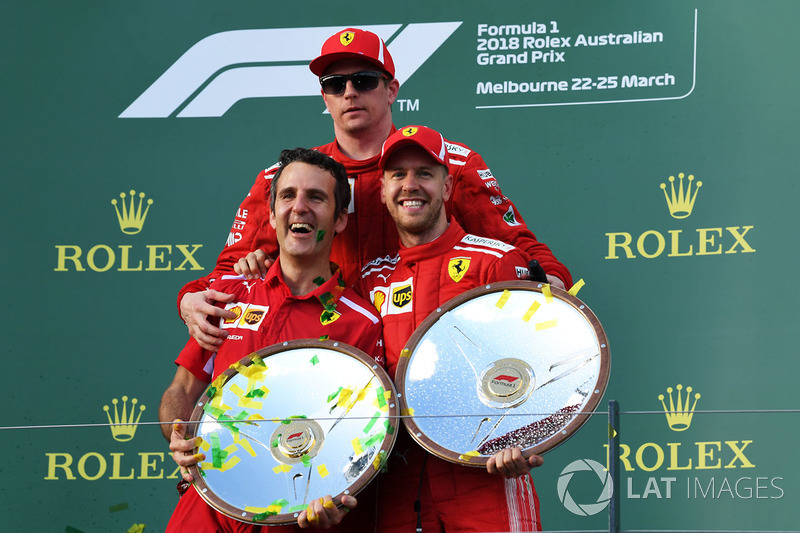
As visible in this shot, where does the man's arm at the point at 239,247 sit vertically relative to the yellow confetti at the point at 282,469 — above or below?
above

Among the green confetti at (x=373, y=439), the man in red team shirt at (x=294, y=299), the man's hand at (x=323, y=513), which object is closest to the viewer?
the man's hand at (x=323, y=513)

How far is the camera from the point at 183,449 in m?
2.38

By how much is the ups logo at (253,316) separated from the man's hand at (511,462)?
690 mm

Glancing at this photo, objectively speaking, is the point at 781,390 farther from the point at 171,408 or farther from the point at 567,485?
the point at 171,408

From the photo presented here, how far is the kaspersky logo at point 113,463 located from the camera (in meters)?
2.48

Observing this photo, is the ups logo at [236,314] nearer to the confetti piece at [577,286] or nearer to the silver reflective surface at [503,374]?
the silver reflective surface at [503,374]

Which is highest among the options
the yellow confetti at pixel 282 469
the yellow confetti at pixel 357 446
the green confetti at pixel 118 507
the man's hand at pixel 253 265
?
the man's hand at pixel 253 265

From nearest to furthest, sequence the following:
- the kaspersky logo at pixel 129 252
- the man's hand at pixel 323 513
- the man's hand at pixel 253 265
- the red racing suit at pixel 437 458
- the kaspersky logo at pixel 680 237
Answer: the man's hand at pixel 323 513
the red racing suit at pixel 437 458
the man's hand at pixel 253 265
the kaspersky logo at pixel 680 237
the kaspersky logo at pixel 129 252

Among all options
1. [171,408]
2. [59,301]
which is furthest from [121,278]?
[171,408]

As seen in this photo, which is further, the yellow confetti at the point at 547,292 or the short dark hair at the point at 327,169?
the short dark hair at the point at 327,169

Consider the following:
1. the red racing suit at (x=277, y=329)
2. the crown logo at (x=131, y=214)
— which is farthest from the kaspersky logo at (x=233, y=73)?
the red racing suit at (x=277, y=329)

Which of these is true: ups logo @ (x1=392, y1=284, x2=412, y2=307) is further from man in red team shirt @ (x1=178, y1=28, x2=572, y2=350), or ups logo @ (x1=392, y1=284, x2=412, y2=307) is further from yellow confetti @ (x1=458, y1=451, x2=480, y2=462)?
yellow confetti @ (x1=458, y1=451, x2=480, y2=462)

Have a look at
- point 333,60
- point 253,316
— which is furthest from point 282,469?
point 333,60

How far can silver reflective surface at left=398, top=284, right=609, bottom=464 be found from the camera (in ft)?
7.47
